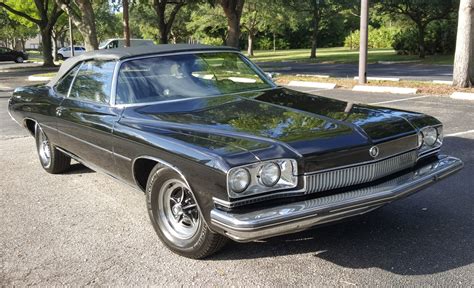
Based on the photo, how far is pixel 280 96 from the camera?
450 centimetres

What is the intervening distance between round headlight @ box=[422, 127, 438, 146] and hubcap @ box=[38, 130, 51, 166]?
4325mm

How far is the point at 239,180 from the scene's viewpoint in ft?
10.0

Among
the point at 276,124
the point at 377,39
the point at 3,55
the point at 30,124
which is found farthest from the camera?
the point at 377,39

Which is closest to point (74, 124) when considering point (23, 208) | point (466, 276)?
point (23, 208)

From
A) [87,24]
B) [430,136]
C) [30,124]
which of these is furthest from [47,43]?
[430,136]

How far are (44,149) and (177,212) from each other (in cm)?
324

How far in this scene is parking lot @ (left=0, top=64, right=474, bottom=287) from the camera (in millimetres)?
3287

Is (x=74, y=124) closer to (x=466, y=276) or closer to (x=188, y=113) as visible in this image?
(x=188, y=113)

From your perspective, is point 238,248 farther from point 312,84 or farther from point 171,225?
point 312,84

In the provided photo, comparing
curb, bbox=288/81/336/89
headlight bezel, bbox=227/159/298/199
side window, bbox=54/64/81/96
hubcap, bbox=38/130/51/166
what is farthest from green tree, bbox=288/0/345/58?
headlight bezel, bbox=227/159/298/199

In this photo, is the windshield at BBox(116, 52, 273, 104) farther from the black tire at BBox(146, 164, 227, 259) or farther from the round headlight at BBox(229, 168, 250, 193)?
the round headlight at BBox(229, 168, 250, 193)

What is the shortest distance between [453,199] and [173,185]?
107 inches

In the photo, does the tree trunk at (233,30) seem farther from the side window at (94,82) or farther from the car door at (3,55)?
the car door at (3,55)

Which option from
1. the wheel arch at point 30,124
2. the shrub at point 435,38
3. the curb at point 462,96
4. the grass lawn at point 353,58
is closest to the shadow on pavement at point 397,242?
the wheel arch at point 30,124
